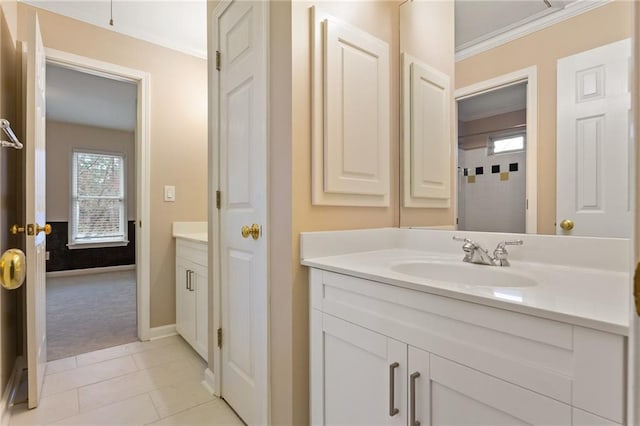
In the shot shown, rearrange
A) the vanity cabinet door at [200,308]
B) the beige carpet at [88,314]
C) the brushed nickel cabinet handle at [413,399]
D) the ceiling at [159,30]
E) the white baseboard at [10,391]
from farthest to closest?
1. the beige carpet at [88,314]
2. the vanity cabinet door at [200,308]
3. the white baseboard at [10,391]
4. the ceiling at [159,30]
5. the brushed nickel cabinet handle at [413,399]

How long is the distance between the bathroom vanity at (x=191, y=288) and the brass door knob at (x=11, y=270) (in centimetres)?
143

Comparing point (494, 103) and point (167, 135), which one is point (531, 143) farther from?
point (167, 135)

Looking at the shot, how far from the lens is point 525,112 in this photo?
1270 millimetres

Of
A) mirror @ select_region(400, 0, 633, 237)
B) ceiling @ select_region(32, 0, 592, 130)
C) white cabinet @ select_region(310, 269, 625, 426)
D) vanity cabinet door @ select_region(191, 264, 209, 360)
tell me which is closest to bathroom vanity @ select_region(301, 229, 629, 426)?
white cabinet @ select_region(310, 269, 625, 426)

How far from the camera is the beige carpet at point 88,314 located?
8.24 ft

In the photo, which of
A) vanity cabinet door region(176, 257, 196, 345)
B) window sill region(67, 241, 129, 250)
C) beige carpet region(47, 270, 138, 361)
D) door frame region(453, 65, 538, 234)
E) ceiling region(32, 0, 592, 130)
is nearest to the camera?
door frame region(453, 65, 538, 234)

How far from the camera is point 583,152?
1080mm

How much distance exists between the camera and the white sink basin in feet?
3.54

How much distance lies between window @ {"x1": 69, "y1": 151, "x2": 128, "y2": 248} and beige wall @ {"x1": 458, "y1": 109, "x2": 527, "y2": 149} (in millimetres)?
5843

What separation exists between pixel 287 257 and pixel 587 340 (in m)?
0.93

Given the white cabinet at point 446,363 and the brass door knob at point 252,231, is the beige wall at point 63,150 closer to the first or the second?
the brass door knob at point 252,231

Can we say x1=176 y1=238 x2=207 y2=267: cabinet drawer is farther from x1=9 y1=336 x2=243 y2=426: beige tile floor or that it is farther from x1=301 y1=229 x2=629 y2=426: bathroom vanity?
x1=301 y1=229 x2=629 y2=426: bathroom vanity

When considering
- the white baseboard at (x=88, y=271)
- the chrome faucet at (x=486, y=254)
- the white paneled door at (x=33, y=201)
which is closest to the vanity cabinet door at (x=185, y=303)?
the white paneled door at (x=33, y=201)

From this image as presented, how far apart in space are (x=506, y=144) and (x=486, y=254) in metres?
0.47
